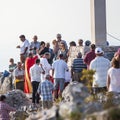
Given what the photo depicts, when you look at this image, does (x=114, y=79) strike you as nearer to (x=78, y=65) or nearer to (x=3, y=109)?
(x=3, y=109)

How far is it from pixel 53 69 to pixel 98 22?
4277mm

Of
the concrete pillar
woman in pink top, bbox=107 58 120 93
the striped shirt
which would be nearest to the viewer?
woman in pink top, bbox=107 58 120 93

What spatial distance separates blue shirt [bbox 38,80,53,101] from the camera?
21875 millimetres

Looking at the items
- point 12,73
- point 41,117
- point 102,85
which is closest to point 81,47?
point 12,73

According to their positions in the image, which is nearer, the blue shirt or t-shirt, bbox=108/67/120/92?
t-shirt, bbox=108/67/120/92

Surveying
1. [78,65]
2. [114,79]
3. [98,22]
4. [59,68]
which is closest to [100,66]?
[114,79]

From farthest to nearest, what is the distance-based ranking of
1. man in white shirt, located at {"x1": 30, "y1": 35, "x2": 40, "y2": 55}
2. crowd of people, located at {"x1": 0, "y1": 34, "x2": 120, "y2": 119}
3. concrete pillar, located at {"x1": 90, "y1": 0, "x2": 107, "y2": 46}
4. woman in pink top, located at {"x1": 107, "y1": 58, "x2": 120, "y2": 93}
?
man in white shirt, located at {"x1": 30, "y1": 35, "x2": 40, "y2": 55}
concrete pillar, located at {"x1": 90, "y1": 0, "x2": 107, "y2": 46}
crowd of people, located at {"x1": 0, "y1": 34, "x2": 120, "y2": 119}
woman in pink top, located at {"x1": 107, "y1": 58, "x2": 120, "y2": 93}

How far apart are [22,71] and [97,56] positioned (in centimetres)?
693

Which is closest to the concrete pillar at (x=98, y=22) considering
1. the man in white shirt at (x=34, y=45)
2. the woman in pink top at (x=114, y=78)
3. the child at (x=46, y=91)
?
the man in white shirt at (x=34, y=45)

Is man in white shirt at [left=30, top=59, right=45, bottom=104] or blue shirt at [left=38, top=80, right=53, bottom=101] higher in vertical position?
man in white shirt at [left=30, top=59, right=45, bottom=104]

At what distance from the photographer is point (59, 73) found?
22781 mm

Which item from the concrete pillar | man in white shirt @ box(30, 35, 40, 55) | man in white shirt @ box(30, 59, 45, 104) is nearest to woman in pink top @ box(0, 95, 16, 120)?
man in white shirt @ box(30, 59, 45, 104)

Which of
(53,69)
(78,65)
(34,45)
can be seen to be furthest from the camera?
(34,45)

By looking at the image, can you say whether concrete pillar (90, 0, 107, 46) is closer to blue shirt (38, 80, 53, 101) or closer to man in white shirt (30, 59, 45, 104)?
man in white shirt (30, 59, 45, 104)
